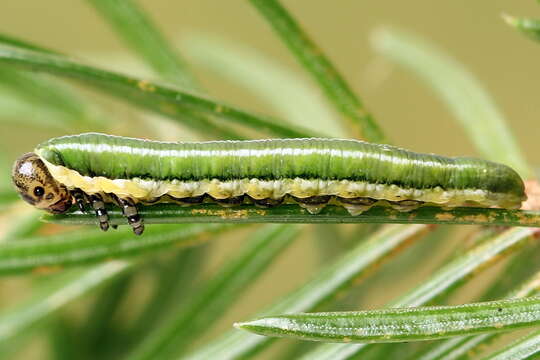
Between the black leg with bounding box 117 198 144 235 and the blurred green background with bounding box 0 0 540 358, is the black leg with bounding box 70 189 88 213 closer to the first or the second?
the black leg with bounding box 117 198 144 235

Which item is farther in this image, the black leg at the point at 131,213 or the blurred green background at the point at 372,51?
the blurred green background at the point at 372,51

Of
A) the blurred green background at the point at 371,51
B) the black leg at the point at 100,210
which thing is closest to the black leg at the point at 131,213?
the black leg at the point at 100,210

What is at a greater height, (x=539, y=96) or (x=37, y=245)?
(x=539, y=96)

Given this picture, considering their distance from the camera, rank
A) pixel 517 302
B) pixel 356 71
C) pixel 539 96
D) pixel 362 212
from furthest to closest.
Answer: pixel 356 71 < pixel 539 96 < pixel 362 212 < pixel 517 302

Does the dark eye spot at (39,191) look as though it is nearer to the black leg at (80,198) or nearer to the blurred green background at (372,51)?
the black leg at (80,198)

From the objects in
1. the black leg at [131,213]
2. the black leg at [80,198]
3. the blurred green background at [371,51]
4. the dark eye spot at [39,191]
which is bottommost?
the black leg at [131,213]

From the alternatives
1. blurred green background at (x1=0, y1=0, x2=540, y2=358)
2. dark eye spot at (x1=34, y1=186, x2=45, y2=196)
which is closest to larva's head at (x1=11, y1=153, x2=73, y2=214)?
dark eye spot at (x1=34, y1=186, x2=45, y2=196)

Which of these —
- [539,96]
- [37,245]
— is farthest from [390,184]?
[539,96]

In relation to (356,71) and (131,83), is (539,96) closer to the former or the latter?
(356,71)
